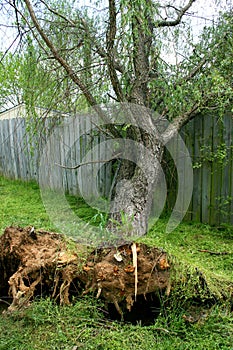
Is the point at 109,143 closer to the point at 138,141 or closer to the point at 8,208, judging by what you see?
the point at 138,141

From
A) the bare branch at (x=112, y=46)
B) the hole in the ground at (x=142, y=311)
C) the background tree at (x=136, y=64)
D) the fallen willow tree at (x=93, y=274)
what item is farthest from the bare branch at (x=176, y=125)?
the hole in the ground at (x=142, y=311)

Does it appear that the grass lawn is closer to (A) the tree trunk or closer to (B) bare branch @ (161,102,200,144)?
(A) the tree trunk

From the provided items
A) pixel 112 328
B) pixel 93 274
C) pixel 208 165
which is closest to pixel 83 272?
pixel 93 274

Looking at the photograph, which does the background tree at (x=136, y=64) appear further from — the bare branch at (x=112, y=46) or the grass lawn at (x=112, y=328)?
the grass lawn at (x=112, y=328)

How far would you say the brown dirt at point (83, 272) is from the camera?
1710 millimetres

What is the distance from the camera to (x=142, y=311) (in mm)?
1847

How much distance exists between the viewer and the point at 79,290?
1850 mm

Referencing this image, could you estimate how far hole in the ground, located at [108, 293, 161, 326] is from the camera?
1771 millimetres

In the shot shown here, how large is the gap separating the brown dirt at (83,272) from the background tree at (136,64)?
0.85 meters

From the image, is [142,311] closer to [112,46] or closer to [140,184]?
[140,184]

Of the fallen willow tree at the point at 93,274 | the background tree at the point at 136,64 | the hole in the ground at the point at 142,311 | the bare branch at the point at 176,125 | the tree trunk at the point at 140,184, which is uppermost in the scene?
the background tree at the point at 136,64

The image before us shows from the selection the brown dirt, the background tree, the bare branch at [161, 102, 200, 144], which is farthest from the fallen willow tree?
the bare branch at [161, 102, 200, 144]

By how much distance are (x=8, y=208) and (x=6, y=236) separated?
2310 millimetres

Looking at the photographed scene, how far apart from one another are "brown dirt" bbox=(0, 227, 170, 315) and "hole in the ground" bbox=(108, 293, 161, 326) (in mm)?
89
